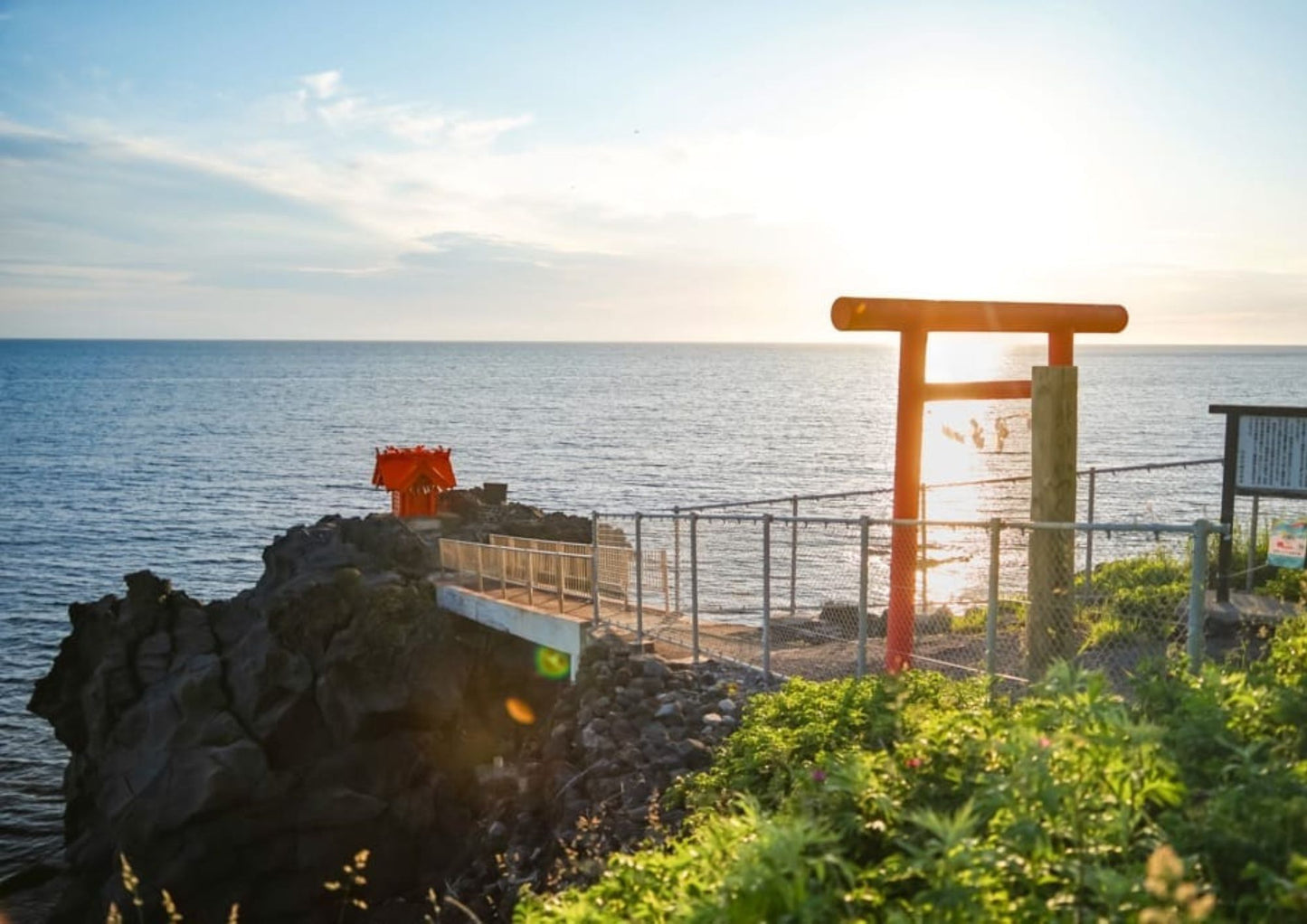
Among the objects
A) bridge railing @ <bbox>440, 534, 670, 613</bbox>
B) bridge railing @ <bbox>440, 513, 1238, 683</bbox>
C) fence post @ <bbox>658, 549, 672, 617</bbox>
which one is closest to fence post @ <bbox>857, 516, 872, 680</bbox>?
bridge railing @ <bbox>440, 513, 1238, 683</bbox>

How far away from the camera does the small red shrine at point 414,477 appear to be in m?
26.4

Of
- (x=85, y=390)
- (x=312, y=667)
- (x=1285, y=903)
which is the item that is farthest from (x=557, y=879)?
(x=85, y=390)

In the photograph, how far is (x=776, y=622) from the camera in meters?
15.1

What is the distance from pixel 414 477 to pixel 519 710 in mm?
8993

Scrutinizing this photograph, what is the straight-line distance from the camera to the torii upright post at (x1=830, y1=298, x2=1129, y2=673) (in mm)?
11312

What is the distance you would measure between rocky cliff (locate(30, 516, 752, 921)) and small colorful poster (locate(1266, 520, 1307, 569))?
767cm

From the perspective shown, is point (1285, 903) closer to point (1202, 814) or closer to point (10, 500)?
point (1202, 814)

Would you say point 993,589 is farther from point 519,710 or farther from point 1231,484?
point 519,710

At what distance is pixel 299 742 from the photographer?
1884 cm

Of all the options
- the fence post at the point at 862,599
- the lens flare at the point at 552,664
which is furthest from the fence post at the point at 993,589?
the lens flare at the point at 552,664

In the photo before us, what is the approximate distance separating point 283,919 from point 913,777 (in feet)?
50.4

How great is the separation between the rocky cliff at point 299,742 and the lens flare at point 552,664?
0.81 ft

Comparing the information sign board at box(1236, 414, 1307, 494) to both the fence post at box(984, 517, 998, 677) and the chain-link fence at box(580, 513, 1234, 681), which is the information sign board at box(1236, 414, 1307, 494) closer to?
the chain-link fence at box(580, 513, 1234, 681)

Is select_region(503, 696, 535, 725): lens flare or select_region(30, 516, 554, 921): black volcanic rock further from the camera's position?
select_region(503, 696, 535, 725): lens flare
